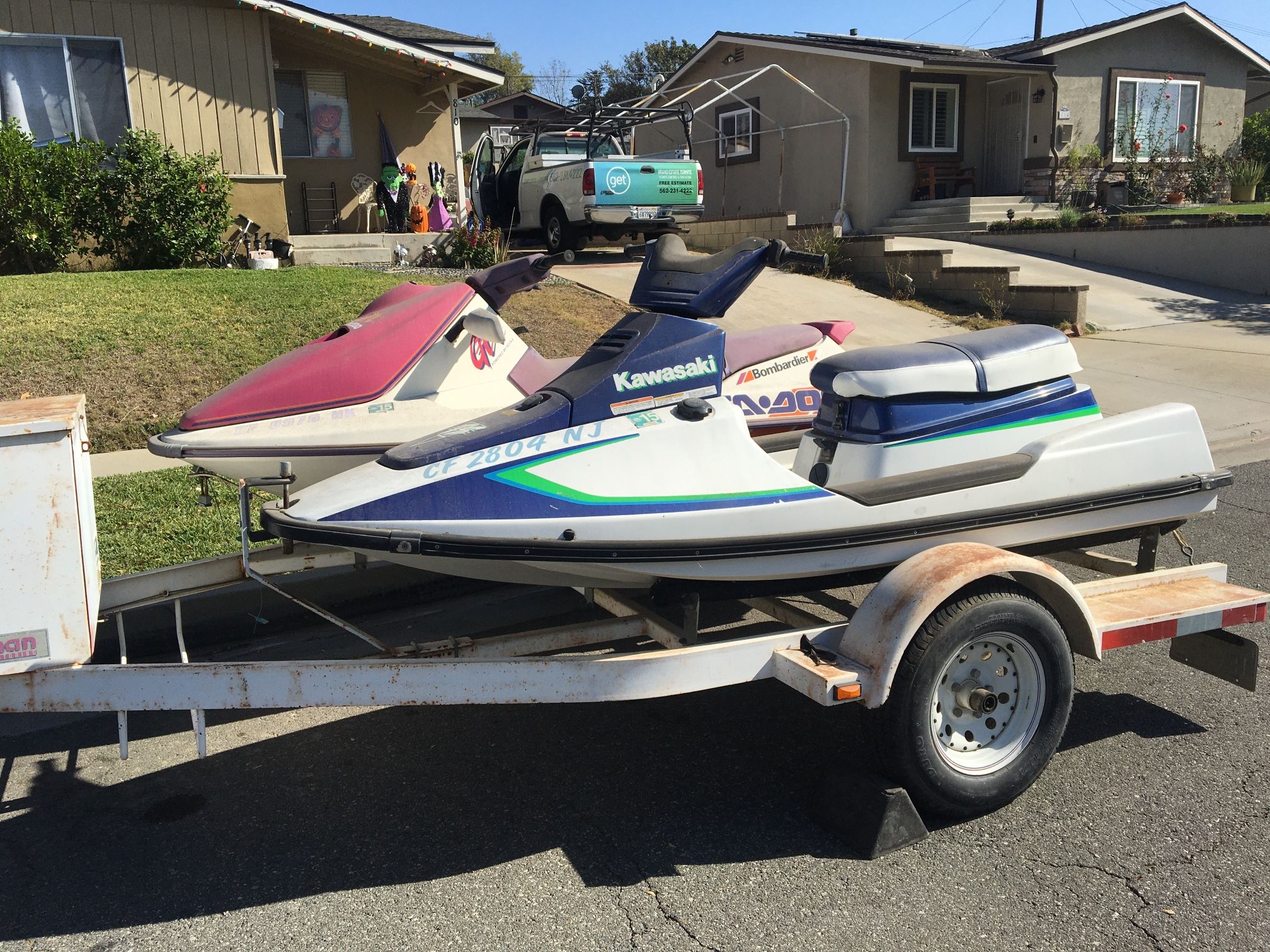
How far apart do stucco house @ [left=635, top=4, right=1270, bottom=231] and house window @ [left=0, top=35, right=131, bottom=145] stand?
8910 mm

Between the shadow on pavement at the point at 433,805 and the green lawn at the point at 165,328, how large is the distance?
14.3 feet

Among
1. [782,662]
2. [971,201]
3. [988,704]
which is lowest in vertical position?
[988,704]

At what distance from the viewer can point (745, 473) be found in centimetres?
339

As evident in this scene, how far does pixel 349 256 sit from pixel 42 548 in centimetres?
1198

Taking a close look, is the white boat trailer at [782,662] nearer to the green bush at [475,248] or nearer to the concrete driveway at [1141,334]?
the concrete driveway at [1141,334]

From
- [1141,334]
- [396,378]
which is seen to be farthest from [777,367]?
[1141,334]

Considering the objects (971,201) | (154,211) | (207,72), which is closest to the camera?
(154,211)

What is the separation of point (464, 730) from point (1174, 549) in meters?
4.42

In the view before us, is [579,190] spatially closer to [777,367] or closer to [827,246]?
[827,246]

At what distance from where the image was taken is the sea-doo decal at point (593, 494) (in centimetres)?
319

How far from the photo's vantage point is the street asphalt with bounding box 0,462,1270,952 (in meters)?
2.85

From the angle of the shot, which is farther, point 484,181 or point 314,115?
point 484,181

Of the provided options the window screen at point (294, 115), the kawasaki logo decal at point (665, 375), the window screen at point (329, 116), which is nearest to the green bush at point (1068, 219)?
the window screen at point (329, 116)

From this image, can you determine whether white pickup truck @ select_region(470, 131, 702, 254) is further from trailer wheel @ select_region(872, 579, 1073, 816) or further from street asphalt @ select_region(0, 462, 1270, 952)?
trailer wheel @ select_region(872, 579, 1073, 816)
